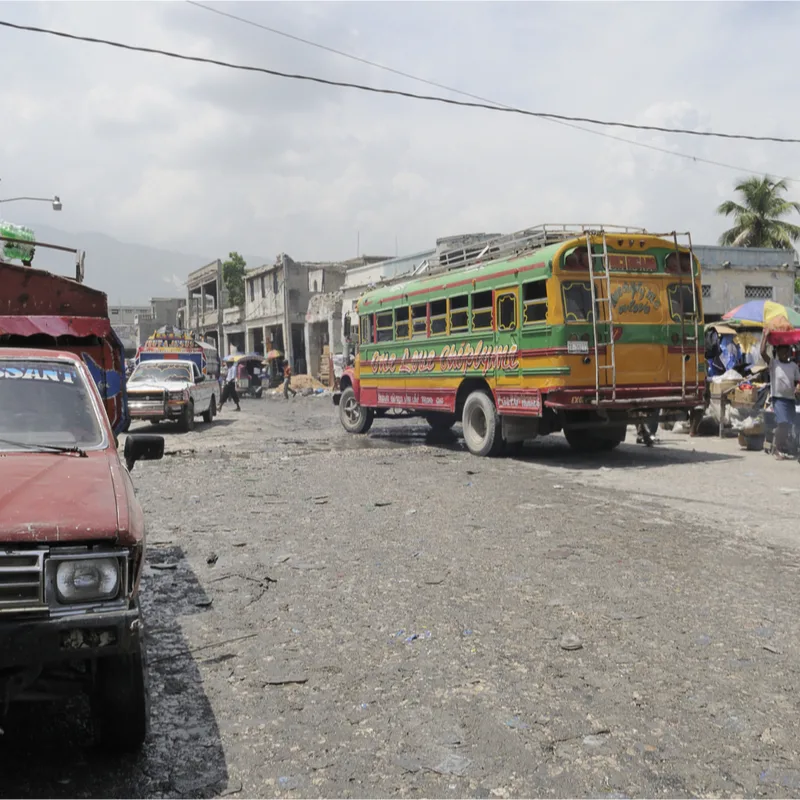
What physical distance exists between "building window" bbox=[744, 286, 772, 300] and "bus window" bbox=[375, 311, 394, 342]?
2161 cm

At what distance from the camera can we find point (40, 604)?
282cm

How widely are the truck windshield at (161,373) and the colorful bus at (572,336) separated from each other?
835 centimetres

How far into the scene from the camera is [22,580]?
2820mm

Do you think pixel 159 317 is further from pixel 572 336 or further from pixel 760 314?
pixel 572 336

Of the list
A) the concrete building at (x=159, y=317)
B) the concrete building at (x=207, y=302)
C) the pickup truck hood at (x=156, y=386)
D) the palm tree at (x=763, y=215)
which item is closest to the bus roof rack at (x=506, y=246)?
the pickup truck hood at (x=156, y=386)

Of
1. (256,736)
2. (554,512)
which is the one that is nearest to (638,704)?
(256,736)

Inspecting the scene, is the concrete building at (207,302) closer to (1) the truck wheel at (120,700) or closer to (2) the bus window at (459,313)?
(2) the bus window at (459,313)

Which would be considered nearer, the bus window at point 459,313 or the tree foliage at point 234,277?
the bus window at point 459,313

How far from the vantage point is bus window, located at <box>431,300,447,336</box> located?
45.9 feet

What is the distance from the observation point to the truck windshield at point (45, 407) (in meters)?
4.03

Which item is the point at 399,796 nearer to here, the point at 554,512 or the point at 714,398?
the point at 554,512

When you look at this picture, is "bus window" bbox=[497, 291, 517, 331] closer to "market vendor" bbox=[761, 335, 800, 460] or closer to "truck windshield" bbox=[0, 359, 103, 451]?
"market vendor" bbox=[761, 335, 800, 460]

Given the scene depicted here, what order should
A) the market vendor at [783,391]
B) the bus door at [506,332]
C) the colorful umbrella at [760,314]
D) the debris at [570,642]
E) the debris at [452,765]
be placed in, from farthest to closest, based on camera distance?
the colorful umbrella at [760,314], the bus door at [506,332], the market vendor at [783,391], the debris at [570,642], the debris at [452,765]

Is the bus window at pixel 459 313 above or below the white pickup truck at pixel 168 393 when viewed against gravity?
above
